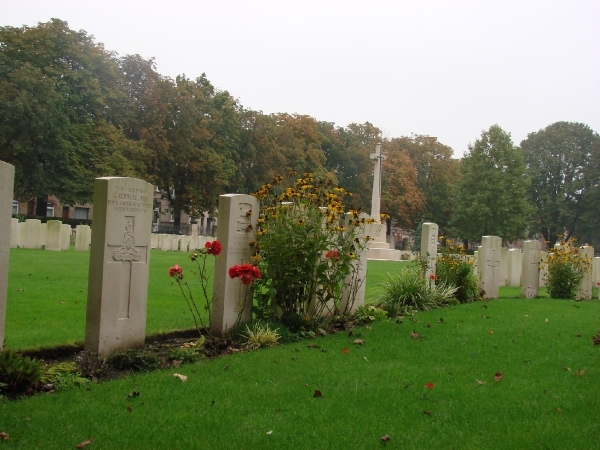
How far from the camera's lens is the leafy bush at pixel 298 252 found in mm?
7906

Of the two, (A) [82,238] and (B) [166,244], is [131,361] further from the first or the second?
(B) [166,244]

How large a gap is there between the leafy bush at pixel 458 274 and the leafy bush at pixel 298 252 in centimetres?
524

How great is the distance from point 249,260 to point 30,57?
90.7ft

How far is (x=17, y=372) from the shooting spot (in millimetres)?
4789

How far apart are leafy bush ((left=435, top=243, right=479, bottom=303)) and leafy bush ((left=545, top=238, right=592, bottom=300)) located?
12.1ft

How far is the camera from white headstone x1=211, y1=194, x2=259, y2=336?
757cm

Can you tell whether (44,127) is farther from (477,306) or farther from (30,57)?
(477,306)

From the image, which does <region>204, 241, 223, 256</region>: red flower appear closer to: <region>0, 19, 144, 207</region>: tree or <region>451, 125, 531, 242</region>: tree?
<region>0, 19, 144, 207</region>: tree

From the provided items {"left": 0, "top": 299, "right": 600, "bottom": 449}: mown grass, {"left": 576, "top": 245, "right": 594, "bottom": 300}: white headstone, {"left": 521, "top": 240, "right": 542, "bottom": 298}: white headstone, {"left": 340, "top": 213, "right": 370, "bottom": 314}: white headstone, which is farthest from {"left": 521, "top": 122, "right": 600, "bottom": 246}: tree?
{"left": 0, "top": 299, "right": 600, "bottom": 449}: mown grass

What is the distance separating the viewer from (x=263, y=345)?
7.23m

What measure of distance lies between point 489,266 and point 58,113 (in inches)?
941

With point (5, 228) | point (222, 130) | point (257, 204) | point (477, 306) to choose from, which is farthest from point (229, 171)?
point (5, 228)

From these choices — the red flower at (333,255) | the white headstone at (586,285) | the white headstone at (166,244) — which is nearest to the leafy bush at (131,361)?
the red flower at (333,255)

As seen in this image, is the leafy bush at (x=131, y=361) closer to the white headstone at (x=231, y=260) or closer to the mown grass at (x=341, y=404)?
the mown grass at (x=341, y=404)
